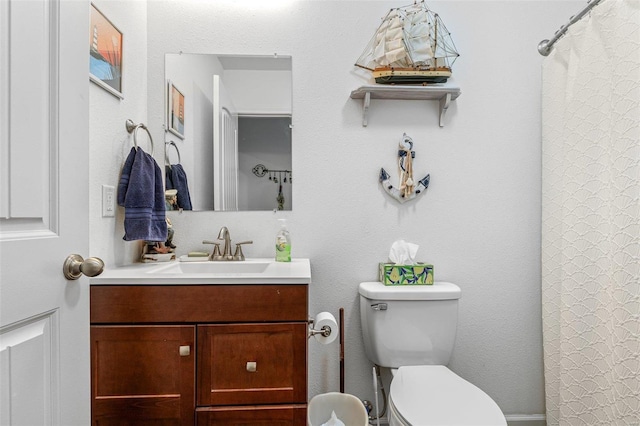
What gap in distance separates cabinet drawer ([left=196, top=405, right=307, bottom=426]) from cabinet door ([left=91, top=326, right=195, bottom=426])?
0.05m

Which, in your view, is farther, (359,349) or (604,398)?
(359,349)

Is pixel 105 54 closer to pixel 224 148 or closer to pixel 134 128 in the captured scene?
pixel 134 128

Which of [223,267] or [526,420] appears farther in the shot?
[526,420]

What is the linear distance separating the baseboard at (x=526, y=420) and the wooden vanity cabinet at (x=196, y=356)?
1194mm

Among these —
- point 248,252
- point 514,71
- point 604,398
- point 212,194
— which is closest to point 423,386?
point 604,398

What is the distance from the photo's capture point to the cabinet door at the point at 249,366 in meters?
1.22

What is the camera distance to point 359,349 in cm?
181

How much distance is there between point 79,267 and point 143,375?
0.63m

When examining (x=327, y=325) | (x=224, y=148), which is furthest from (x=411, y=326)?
(x=224, y=148)

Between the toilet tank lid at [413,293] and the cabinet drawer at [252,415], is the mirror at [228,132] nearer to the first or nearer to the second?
the toilet tank lid at [413,293]

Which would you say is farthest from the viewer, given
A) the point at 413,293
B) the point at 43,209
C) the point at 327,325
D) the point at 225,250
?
the point at 225,250

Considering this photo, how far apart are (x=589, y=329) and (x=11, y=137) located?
182 cm

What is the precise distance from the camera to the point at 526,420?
1.83 metres

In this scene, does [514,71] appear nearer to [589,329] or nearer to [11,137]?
[589,329]
